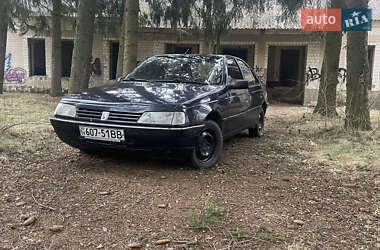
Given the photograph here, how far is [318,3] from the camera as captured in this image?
973 centimetres

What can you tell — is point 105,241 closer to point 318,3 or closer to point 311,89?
point 318,3

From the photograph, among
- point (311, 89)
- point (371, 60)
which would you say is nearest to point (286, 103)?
point (311, 89)

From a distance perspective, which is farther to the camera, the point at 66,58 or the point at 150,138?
the point at 66,58

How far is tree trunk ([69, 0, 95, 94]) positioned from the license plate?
5.47 m

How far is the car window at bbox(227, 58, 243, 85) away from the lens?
5.30 m

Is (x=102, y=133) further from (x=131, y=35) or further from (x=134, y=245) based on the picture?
(x=131, y=35)

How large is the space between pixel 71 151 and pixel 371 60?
13333mm

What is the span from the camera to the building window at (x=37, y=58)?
1688cm

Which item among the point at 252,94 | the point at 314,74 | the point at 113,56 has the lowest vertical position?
the point at 252,94

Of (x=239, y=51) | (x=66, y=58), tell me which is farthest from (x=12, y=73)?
(x=239, y=51)

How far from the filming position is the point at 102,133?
4.05m

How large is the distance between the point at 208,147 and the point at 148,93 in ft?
3.13

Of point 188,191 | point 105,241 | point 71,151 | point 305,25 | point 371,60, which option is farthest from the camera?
point 371,60

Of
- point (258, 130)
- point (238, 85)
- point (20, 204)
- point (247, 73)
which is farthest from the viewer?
point (258, 130)
